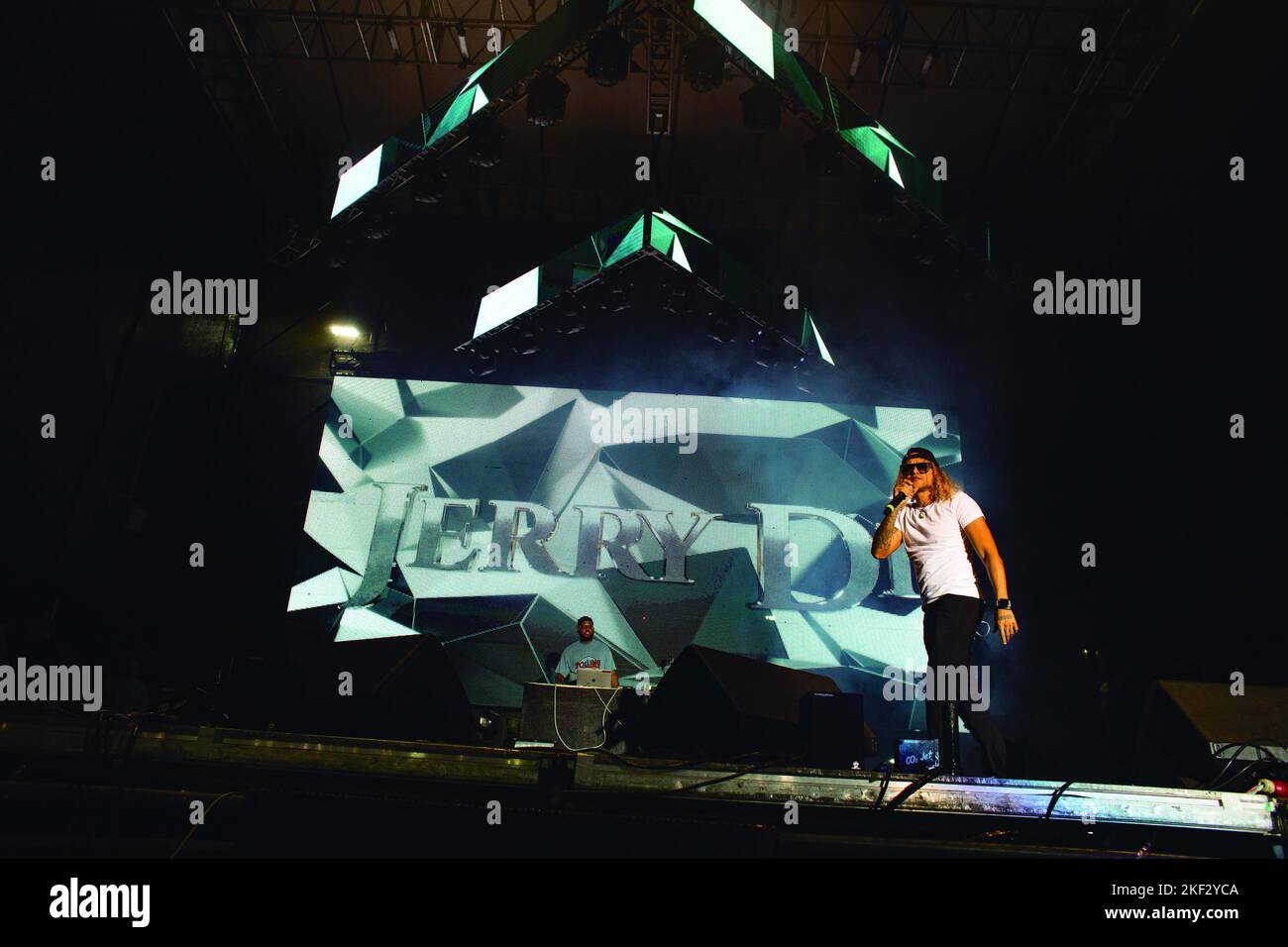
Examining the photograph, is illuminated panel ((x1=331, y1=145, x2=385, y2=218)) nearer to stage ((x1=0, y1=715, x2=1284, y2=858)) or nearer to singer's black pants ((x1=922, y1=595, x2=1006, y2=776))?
stage ((x1=0, y1=715, x2=1284, y2=858))

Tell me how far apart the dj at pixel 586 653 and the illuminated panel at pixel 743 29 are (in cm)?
405

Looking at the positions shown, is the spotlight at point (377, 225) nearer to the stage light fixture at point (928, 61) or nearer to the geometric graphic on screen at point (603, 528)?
the geometric graphic on screen at point (603, 528)

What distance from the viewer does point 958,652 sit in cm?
284

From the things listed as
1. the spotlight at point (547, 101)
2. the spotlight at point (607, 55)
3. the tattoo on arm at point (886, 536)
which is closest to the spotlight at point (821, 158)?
the spotlight at point (607, 55)

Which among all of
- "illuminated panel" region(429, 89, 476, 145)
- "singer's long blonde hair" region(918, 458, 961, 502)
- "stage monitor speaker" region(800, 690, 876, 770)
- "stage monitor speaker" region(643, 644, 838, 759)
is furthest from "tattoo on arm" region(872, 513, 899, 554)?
"illuminated panel" region(429, 89, 476, 145)

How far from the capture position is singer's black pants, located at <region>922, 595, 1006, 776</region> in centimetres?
269

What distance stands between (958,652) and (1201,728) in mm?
837

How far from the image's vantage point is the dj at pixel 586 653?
593cm

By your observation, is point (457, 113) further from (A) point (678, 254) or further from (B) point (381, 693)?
(B) point (381, 693)

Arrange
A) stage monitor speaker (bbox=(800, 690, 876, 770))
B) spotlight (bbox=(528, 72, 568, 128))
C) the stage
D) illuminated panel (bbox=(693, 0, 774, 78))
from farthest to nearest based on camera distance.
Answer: spotlight (bbox=(528, 72, 568, 128)) < illuminated panel (bbox=(693, 0, 774, 78)) < stage monitor speaker (bbox=(800, 690, 876, 770)) < the stage

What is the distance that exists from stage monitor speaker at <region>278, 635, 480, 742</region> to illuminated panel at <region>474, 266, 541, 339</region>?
4065 millimetres

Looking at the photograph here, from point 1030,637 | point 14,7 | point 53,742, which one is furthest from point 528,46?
point 1030,637

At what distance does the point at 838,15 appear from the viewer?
239 inches

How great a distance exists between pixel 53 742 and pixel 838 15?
663cm
